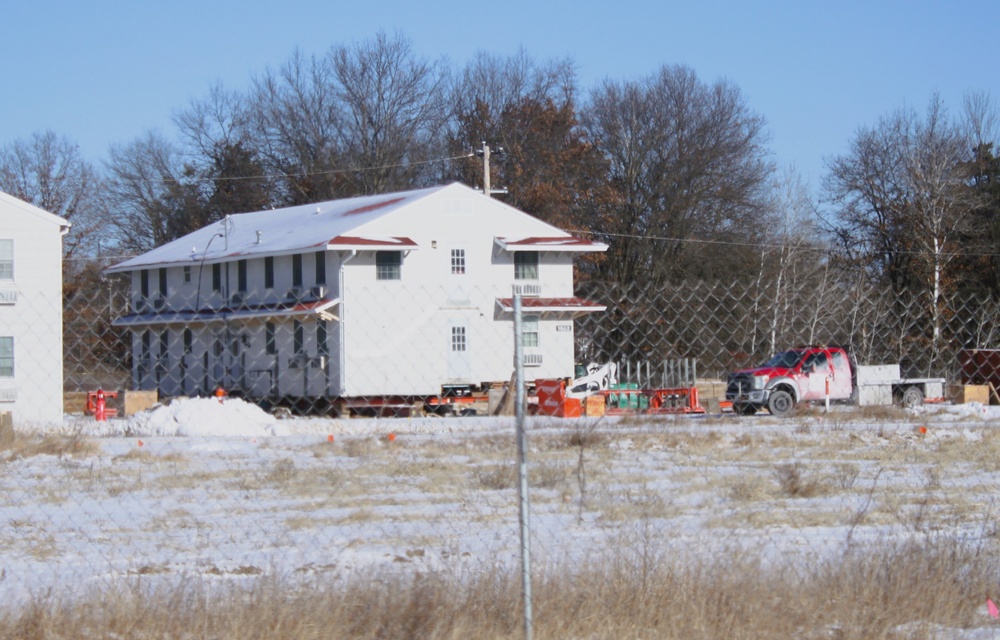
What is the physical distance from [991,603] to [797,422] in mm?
20203

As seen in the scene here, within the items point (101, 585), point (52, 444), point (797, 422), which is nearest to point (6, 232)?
point (52, 444)

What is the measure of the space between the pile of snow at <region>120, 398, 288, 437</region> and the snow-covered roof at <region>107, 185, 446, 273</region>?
478 inches

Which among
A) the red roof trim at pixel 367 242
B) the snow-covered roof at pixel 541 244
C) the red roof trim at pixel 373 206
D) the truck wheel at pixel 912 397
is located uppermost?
the red roof trim at pixel 373 206

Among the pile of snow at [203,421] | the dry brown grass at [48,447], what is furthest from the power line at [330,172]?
the dry brown grass at [48,447]

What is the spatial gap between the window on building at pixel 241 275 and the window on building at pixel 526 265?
10.6m

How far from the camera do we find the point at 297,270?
44.1 meters

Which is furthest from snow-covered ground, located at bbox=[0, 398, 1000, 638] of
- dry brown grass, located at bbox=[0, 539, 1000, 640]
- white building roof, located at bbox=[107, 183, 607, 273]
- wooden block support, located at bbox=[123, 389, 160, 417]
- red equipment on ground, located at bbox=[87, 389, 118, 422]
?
white building roof, located at bbox=[107, 183, 607, 273]

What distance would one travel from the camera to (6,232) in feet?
120

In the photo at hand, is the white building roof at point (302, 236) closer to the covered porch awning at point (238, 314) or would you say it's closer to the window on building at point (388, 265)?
the window on building at point (388, 265)

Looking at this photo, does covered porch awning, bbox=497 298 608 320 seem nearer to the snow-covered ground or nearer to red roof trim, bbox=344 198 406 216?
red roof trim, bbox=344 198 406 216

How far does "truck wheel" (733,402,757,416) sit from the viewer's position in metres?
35.4

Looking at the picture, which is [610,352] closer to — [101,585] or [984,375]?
[984,375]

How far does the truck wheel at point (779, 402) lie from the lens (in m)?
35.5

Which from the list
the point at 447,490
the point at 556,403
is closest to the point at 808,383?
the point at 556,403
